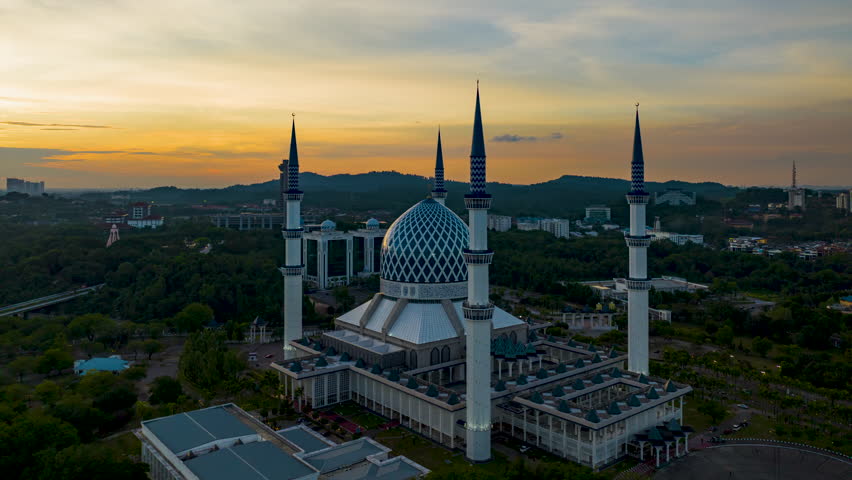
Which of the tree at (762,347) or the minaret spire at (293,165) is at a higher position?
the minaret spire at (293,165)

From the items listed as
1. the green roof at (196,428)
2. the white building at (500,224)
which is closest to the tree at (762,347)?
the green roof at (196,428)

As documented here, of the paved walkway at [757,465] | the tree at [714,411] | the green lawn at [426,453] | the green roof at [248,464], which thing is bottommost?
the paved walkway at [757,465]

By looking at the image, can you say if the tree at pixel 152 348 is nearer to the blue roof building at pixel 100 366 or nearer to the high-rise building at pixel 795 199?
the blue roof building at pixel 100 366

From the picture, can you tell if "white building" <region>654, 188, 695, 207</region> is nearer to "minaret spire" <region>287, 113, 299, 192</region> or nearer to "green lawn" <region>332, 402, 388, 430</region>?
"minaret spire" <region>287, 113, 299, 192</region>

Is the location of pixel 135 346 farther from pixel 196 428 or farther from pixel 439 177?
pixel 439 177

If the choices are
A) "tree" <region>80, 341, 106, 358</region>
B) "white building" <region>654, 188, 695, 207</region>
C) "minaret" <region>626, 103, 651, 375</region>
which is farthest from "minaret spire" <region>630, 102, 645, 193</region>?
"white building" <region>654, 188, 695, 207</region>

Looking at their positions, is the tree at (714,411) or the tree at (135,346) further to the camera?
the tree at (135,346)

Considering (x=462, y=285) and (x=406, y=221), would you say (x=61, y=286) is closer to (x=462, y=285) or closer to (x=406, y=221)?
(x=406, y=221)

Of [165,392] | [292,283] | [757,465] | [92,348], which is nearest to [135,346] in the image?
[92,348]
